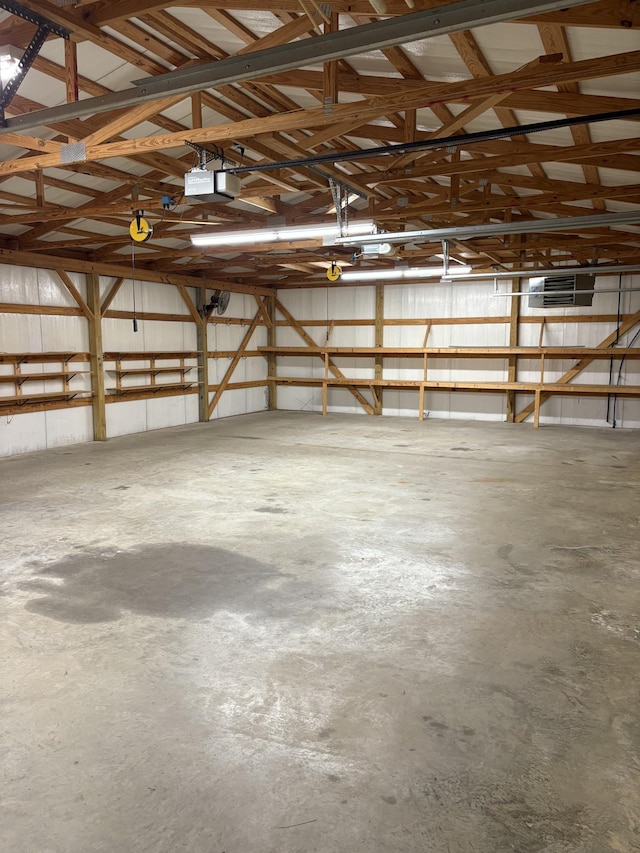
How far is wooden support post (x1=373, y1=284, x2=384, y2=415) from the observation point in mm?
13076

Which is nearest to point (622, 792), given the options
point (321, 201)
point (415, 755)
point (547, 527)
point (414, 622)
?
point (415, 755)

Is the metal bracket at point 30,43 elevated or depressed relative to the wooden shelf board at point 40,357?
elevated

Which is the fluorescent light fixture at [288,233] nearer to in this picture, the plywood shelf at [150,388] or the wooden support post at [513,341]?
the plywood shelf at [150,388]

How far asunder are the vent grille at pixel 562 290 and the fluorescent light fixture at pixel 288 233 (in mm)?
5028

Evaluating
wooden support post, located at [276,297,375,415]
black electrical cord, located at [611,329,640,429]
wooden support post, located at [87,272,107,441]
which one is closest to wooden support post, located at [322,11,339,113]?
wooden support post, located at [87,272,107,441]

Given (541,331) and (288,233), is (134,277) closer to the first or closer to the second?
(288,233)

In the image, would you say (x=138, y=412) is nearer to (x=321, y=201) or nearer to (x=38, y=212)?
(x=38, y=212)

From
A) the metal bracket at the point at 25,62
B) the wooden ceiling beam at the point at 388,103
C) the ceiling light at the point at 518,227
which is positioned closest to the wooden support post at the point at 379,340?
the ceiling light at the point at 518,227

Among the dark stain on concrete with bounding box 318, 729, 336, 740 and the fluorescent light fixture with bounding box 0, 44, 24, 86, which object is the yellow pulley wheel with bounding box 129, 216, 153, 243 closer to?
the fluorescent light fixture with bounding box 0, 44, 24, 86

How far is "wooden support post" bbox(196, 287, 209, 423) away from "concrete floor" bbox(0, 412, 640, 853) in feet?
20.9

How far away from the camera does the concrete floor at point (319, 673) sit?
1.90 metres

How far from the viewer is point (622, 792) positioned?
2.00 m

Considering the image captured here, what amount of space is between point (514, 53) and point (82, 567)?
4605 millimetres

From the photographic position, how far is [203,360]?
12109 mm
